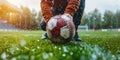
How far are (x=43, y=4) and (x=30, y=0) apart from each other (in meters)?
0.25

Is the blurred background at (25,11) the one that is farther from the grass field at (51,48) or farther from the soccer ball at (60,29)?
the soccer ball at (60,29)

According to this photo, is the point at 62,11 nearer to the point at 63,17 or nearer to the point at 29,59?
the point at 63,17

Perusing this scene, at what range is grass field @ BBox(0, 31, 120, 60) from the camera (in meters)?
1.66

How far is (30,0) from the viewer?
3.09 m

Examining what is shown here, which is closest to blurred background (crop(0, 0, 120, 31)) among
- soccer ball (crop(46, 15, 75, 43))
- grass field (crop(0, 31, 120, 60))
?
grass field (crop(0, 31, 120, 60))

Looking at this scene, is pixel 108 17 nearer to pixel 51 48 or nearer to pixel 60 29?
pixel 60 29

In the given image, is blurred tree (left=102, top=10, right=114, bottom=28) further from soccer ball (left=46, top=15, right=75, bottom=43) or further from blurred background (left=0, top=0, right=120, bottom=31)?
soccer ball (left=46, top=15, right=75, bottom=43)

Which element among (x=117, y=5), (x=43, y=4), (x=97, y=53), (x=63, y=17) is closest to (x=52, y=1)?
(x=43, y=4)

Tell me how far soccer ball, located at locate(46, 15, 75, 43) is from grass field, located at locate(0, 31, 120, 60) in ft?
0.14

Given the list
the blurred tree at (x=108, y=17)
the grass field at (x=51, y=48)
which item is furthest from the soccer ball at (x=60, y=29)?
the blurred tree at (x=108, y=17)

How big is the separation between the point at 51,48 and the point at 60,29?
262 millimetres

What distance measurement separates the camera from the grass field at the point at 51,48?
1.66 metres

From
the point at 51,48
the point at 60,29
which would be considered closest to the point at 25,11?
the point at 60,29

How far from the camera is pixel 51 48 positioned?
2408mm
